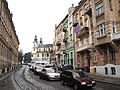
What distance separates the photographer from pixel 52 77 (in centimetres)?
2175

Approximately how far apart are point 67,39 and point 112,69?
83.7 ft

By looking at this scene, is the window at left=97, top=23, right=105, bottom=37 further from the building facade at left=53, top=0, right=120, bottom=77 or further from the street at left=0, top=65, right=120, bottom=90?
the street at left=0, top=65, right=120, bottom=90

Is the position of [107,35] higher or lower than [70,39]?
lower

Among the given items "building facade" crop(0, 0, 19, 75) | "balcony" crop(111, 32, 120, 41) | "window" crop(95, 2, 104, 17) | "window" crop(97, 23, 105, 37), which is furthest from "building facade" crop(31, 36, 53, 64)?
"balcony" crop(111, 32, 120, 41)

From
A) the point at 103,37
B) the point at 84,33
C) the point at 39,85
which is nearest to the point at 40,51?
the point at 84,33

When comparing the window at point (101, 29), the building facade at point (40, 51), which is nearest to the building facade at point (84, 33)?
the window at point (101, 29)

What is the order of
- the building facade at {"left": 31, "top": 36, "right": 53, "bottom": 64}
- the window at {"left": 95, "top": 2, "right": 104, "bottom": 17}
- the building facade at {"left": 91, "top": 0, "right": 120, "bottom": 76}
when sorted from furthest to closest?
the building facade at {"left": 31, "top": 36, "right": 53, "bottom": 64}, the window at {"left": 95, "top": 2, "right": 104, "bottom": 17}, the building facade at {"left": 91, "top": 0, "right": 120, "bottom": 76}

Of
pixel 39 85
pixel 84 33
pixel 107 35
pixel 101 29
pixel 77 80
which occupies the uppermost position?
pixel 84 33

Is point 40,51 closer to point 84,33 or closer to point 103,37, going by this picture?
point 84,33

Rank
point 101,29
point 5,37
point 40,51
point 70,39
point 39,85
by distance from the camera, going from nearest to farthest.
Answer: point 39,85, point 101,29, point 5,37, point 70,39, point 40,51

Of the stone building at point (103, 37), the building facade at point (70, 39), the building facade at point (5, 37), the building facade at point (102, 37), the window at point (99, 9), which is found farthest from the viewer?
the building facade at point (70, 39)

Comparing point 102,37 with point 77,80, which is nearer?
point 77,80

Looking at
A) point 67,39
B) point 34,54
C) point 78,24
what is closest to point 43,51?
point 34,54

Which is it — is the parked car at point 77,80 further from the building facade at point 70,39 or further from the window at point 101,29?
the building facade at point 70,39
